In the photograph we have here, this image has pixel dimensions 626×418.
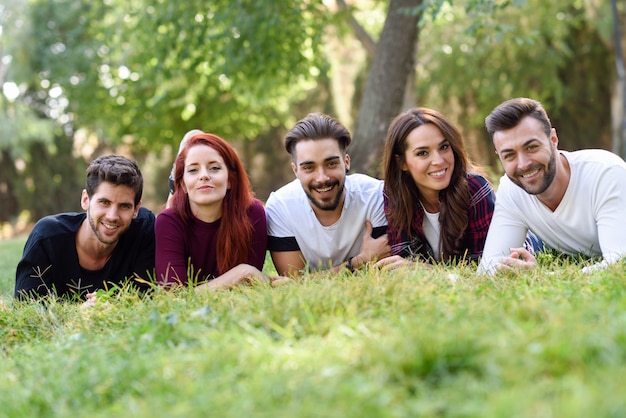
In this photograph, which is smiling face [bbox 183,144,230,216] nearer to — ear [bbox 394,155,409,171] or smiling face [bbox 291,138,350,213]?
smiling face [bbox 291,138,350,213]

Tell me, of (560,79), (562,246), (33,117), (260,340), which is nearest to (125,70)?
(33,117)

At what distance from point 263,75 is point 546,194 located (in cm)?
785

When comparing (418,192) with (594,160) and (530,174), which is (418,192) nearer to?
(530,174)

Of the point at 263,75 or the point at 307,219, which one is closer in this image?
the point at 307,219

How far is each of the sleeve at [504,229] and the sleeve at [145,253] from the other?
2.49m

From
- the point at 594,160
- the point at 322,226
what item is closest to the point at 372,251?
the point at 322,226

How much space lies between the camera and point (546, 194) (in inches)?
179

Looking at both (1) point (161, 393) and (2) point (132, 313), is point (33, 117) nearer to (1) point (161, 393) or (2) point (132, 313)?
(2) point (132, 313)

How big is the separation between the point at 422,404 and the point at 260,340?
91 cm

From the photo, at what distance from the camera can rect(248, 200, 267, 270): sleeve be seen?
16.6 ft

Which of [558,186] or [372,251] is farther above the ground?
[558,186]

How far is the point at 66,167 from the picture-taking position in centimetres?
2358

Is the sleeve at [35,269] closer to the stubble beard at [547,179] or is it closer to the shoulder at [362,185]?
the shoulder at [362,185]

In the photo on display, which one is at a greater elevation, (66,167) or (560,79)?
(560,79)
